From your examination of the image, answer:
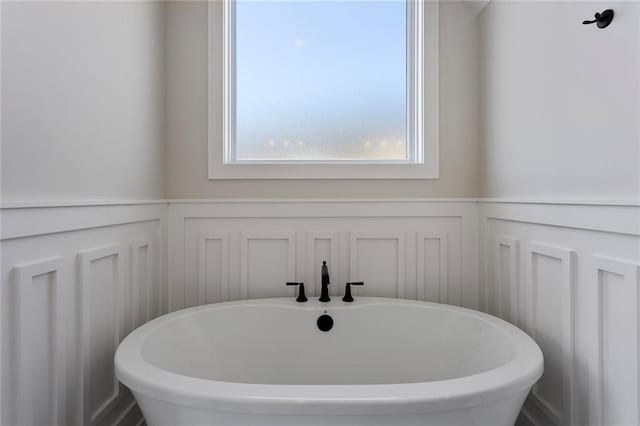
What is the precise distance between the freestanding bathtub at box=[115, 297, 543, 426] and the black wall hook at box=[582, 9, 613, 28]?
0.94 m

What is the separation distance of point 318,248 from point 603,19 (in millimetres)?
1316

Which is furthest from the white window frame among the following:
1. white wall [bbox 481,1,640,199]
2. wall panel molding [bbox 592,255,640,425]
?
wall panel molding [bbox 592,255,640,425]

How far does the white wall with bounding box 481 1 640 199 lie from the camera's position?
92cm

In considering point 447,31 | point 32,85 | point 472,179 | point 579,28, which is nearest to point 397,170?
point 472,179

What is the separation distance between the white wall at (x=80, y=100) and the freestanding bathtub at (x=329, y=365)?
0.54 m

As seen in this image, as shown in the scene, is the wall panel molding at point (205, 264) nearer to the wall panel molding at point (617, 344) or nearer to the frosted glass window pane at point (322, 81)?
the frosted glass window pane at point (322, 81)

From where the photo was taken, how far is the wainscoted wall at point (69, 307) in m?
0.84

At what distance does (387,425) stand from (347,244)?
1.00 metres

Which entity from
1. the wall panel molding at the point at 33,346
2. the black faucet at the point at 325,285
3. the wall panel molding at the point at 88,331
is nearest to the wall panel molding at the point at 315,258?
the black faucet at the point at 325,285

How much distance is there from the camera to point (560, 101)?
1.16 m

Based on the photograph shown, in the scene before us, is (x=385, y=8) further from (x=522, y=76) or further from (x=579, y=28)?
(x=579, y=28)

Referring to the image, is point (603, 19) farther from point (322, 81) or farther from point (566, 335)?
point (322, 81)

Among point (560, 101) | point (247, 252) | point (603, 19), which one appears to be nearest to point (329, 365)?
point (247, 252)

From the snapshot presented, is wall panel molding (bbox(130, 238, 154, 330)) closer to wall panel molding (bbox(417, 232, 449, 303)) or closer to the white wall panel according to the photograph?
the white wall panel
